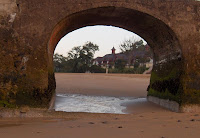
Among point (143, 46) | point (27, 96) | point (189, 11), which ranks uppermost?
point (143, 46)

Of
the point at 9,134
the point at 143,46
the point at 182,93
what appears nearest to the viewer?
the point at 9,134

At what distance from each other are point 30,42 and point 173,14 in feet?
14.1

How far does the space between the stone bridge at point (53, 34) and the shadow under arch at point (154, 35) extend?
0.03 meters

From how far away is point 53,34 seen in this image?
250 inches

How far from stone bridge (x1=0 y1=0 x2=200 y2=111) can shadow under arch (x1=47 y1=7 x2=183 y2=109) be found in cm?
3

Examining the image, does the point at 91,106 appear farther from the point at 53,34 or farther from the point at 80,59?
the point at 80,59

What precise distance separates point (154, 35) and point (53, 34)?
3711 mm

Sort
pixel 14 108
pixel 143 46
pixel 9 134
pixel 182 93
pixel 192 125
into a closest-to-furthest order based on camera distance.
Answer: pixel 9 134
pixel 192 125
pixel 14 108
pixel 182 93
pixel 143 46

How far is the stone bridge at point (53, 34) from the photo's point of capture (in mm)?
5695

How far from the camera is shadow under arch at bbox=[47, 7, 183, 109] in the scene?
20.9 feet

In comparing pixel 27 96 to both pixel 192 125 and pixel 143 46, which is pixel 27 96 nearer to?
pixel 192 125

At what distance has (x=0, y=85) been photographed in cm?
561

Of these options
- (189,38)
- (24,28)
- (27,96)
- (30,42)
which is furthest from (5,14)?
(189,38)

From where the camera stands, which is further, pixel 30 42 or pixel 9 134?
pixel 30 42
